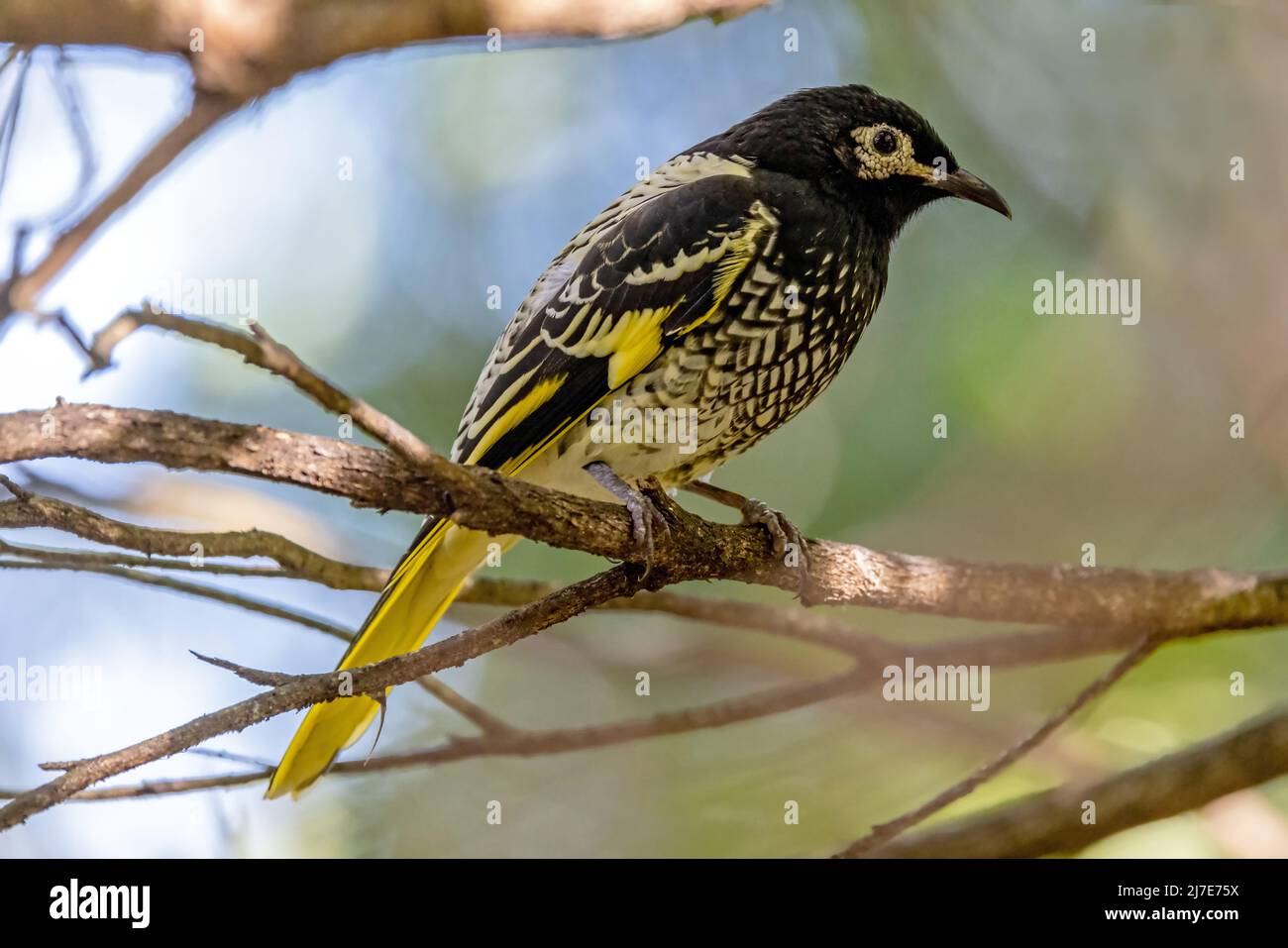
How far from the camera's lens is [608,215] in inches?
142

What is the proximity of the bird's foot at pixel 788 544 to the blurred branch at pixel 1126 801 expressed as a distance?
836mm

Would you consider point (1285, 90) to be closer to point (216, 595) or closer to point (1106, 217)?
point (1106, 217)

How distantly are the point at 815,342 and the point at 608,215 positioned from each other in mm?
762

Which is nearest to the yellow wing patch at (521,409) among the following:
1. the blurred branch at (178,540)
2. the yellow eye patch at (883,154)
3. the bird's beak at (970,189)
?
the blurred branch at (178,540)

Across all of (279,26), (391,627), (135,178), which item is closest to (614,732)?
(391,627)

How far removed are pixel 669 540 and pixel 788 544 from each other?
0.47 m

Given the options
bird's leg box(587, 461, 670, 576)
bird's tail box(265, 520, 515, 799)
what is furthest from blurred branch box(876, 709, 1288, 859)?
bird's tail box(265, 520, 515, 799)

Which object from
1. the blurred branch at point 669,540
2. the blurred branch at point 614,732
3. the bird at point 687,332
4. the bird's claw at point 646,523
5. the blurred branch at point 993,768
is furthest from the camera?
the blurred branch at point 614,732

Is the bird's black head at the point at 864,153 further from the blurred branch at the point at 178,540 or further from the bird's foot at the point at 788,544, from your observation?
the blurred branch at the point at 178,540

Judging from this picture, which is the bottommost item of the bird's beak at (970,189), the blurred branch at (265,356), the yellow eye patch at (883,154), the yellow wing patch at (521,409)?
the blurred branch at (265,356)

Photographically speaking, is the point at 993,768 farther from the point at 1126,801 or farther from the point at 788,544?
the point at 788,544

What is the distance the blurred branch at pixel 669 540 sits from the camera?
1849mm

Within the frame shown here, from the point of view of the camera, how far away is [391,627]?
324cm

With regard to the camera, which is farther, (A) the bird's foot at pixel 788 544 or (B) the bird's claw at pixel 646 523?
(A) the bird's foot at pixel 788 544
